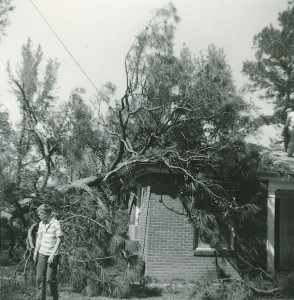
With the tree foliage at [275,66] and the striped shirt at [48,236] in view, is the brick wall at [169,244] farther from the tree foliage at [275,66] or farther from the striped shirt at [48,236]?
the tree foliage at [275,66]

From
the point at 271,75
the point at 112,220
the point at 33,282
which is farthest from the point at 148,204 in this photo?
the point at 271,75

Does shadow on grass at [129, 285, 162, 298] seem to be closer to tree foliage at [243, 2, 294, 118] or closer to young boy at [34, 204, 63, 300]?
young boy at [34, 204, 63, 300]

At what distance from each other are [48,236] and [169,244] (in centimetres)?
495

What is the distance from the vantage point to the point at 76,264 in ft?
27.3

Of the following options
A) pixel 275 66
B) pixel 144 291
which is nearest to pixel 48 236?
pixel 144 291

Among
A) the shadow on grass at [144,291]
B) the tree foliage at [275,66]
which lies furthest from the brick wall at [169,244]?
the tree foliage at [275,66]

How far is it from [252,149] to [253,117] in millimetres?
995

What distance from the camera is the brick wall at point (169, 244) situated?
437 inches

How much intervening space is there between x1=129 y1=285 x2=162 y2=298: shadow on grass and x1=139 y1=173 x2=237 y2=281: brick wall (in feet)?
4.09

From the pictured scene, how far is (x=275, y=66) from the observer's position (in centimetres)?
2561

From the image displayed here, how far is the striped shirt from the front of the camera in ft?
22.9

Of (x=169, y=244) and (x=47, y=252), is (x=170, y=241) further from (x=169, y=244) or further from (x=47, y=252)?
(x=47, y=252)

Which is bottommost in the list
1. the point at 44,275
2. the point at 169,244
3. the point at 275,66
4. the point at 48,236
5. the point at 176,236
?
the point at 44,275

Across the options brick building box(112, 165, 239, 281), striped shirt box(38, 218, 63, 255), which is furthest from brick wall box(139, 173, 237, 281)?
striped shirt box(38, 218, 63, 255)
